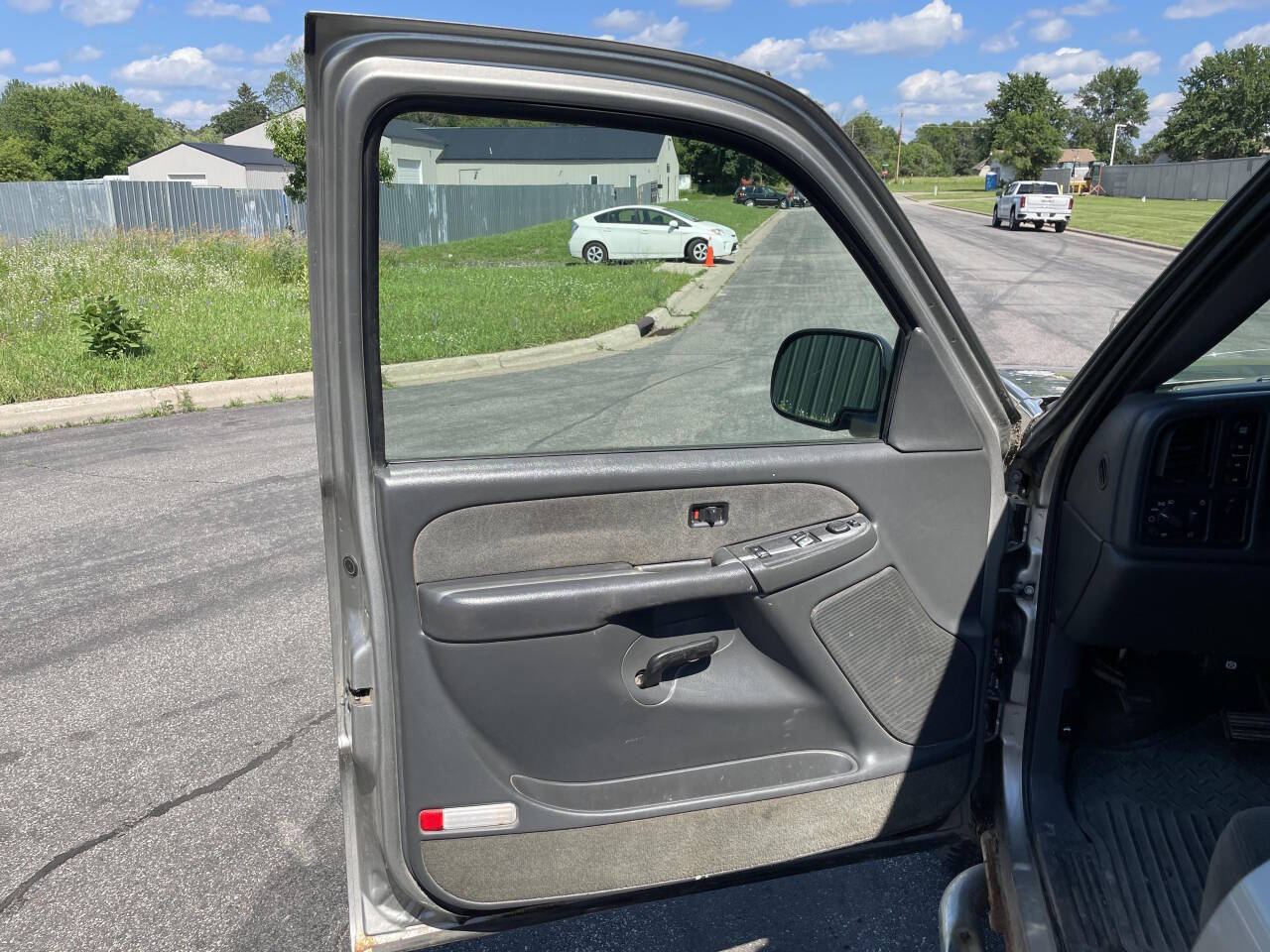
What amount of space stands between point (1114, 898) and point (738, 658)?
96 cm

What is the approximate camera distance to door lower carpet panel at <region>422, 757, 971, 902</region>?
1.97 metres

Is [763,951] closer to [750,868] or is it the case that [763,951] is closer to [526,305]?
[750,868]

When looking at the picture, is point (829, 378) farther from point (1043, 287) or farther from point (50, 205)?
point (50, 205)

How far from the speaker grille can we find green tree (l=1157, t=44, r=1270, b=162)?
2366mm

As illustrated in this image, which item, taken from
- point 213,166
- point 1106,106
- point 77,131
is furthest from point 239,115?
point 1106,106

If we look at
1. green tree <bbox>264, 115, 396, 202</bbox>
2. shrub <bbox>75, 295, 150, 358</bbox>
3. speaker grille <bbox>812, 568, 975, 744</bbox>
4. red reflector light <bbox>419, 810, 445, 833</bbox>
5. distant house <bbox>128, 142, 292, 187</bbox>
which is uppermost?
distant house <bbox>128, 142, 292, 187</bbox>

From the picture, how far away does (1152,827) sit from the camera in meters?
2.28

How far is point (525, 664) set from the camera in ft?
6.33

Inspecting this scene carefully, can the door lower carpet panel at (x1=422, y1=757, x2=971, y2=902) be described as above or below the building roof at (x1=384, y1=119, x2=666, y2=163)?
below

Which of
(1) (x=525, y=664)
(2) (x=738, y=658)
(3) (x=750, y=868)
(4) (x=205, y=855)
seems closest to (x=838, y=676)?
(2) (x=738, y=658)

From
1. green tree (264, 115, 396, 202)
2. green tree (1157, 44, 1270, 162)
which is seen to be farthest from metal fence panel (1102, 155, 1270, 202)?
green tree (264, 115, 396, 202)

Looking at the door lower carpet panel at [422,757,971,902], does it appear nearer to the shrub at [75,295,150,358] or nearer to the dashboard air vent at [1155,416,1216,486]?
the dashboard air vent at [1155,416,1216,486]

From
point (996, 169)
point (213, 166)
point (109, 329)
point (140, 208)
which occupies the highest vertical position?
point (996, 169)

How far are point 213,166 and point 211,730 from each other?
2486 inches
